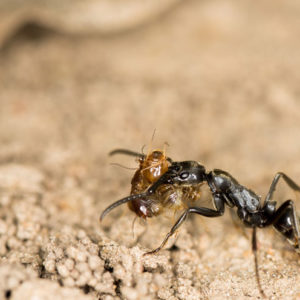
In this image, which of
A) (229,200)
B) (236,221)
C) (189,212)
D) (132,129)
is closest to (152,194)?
(189,212)

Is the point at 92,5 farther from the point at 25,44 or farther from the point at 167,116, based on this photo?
the point at 167,116

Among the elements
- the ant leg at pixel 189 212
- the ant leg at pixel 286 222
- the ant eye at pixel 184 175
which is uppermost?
the ant eye at pixel 184 175

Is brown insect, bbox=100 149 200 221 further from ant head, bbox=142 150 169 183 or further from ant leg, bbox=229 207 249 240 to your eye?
ant leg, bbox=229 207 249 240

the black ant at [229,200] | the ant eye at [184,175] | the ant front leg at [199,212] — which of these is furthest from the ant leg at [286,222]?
the ant eye at [184,175]

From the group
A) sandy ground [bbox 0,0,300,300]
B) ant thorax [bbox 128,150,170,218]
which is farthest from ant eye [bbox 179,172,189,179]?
sandy ground [bbox 0,0,300,300]

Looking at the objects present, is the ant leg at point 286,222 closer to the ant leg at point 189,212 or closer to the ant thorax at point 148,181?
the ant leg at point 189,212

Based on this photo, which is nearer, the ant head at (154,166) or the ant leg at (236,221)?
the ant head at (154,166)
